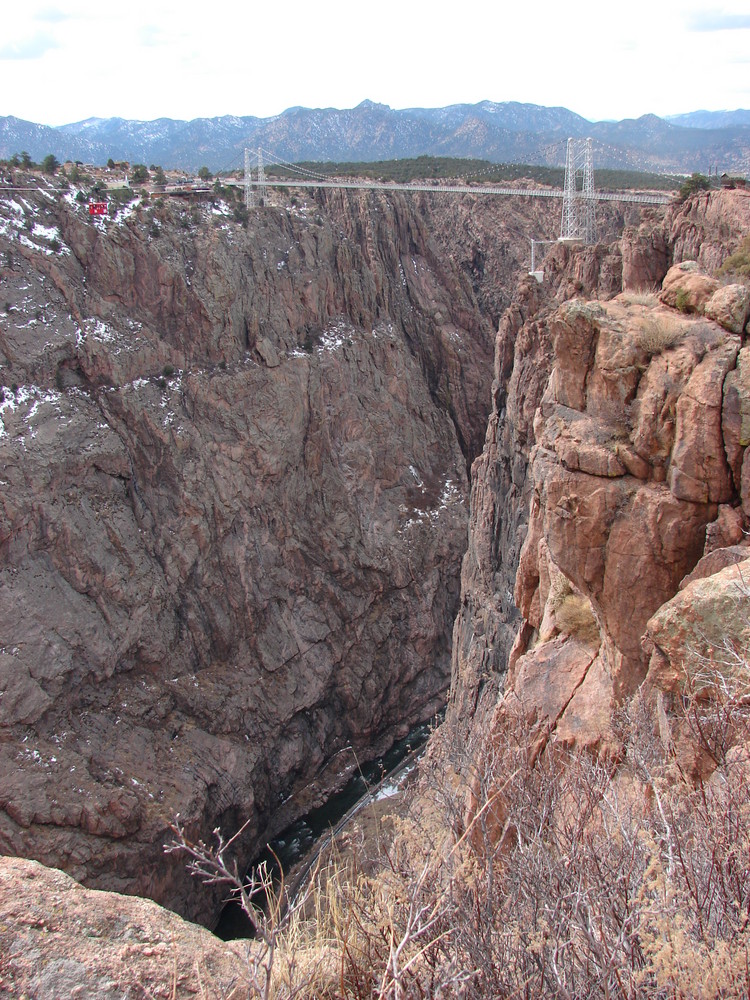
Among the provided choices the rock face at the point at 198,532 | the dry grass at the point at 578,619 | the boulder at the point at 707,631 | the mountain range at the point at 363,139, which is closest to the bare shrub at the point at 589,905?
the boulder at the point at 707,631

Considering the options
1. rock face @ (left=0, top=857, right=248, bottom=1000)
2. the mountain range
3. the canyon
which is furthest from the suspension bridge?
the mountain range

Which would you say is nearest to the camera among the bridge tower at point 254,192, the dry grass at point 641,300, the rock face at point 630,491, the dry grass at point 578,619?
the rock face at point 630,491

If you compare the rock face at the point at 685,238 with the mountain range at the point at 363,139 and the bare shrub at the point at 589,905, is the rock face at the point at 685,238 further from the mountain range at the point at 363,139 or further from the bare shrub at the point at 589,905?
the mountain range at the point at 363,139

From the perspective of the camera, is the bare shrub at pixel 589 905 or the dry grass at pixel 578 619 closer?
the bare shrub at pixel 589 905

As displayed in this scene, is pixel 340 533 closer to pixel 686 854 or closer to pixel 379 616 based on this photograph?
pixel 379 616

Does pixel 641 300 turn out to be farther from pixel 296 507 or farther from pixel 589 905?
pixel 296 507

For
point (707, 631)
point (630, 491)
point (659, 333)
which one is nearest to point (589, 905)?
point (707, 631)

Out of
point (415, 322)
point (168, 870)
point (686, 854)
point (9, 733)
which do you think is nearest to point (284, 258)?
point (415, 322)

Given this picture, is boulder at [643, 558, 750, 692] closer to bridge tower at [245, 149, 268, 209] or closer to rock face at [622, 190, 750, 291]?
rock face at [622, 190, 750, 291]
